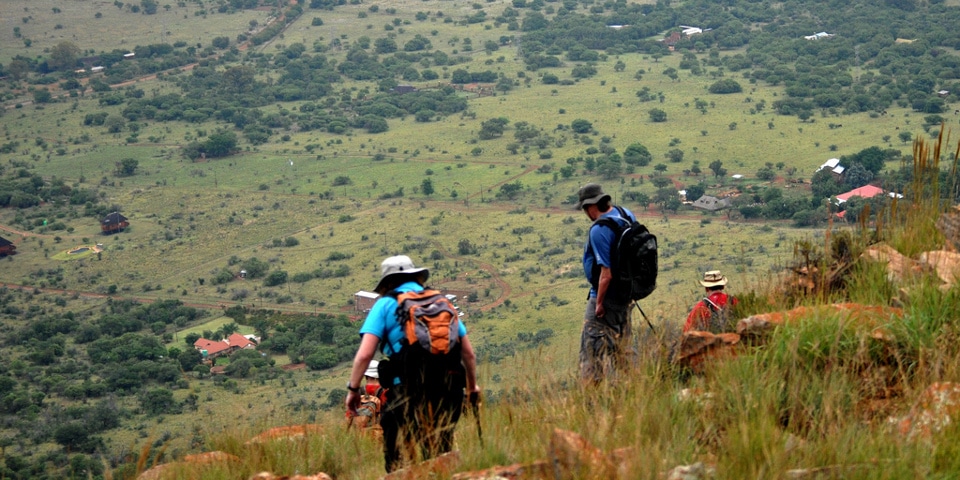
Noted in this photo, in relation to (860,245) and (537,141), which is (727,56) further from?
(860,245)

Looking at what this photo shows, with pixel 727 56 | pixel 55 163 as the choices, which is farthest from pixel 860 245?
pixel 727 56

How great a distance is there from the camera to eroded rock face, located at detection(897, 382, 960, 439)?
12.8 feet

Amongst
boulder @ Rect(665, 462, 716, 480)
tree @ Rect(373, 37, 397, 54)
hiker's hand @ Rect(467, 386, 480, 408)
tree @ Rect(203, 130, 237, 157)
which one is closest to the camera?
boulder @ Rect(665, 462, 716, 480)

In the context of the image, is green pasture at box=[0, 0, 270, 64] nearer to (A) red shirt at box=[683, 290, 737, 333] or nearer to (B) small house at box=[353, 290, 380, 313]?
(B) small house at box=[353, 290, 380, 313]

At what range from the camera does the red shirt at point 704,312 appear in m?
6.39

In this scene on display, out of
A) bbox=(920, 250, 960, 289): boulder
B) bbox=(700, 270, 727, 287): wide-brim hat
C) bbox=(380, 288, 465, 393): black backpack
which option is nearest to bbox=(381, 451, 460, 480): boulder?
bbox=(380, 288, 465, 393): black backpack

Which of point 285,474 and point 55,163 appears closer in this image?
point 285,474

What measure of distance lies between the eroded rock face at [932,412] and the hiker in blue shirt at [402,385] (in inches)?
74.5

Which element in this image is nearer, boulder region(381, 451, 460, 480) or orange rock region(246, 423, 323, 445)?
boulder region(381, 451, 460, 480)

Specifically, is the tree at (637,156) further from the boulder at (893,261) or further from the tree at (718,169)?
the boulder at (893,261)

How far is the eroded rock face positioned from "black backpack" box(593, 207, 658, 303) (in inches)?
85.2

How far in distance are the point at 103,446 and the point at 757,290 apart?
16249mm

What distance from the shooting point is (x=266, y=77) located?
7825 cm

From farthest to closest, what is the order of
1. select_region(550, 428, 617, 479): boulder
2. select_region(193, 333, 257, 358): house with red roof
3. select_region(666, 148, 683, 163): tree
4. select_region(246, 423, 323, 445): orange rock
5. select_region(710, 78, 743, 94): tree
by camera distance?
select_region(710, 78, 743, 94): tree < select_region(666, 148, 683, 163): tree < select_region(193, 333, 257, 358): house with red roof < select_region(246, 423, 323, 445): orange rock < select_region(550, 428, 617, 479): boulder
